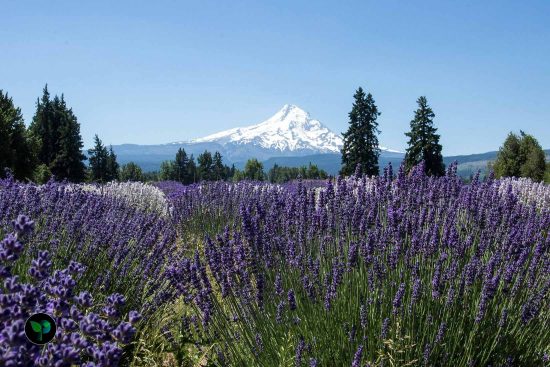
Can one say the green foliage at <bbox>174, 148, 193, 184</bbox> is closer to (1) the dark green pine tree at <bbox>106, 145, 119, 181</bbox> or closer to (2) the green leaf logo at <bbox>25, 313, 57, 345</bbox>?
(1) the dark green pine tree at <bbox>106, 145, 119, 181</bbox>

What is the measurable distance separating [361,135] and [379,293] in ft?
102

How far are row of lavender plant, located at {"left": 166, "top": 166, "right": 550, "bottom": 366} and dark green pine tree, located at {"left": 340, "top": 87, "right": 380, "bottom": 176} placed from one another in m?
28.9

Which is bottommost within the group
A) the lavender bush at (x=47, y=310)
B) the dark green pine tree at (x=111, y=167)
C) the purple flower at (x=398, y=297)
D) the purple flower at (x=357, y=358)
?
the purple flower at (x=357, y=358)

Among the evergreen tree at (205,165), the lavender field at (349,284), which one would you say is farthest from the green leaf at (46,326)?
the evergreen tree at (205,165)

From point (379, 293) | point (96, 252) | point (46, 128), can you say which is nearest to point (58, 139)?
point (46, 128)

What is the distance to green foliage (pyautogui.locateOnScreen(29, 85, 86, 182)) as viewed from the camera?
36.0 m

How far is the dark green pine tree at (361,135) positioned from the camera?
110 ft

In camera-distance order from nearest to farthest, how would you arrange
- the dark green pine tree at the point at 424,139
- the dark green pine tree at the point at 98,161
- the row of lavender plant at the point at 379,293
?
the row of lavender plant at the point at 379,293 < the dark green pine tree at the point at 424,139 < the dark green pine tree at the point at 98,161

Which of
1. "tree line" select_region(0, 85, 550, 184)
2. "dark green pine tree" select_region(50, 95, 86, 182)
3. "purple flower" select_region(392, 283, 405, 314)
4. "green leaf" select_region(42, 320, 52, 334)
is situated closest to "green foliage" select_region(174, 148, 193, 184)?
"tree line" select_region(0, 85, 550, 184)

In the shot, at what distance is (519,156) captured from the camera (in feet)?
113

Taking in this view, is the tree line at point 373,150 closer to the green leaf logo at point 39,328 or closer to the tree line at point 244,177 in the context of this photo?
the tree line at point 244,177

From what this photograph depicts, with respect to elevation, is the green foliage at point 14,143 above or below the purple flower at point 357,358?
above

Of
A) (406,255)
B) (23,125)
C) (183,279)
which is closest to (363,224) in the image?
(406,255)

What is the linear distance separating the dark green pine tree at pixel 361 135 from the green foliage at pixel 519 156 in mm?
8782
